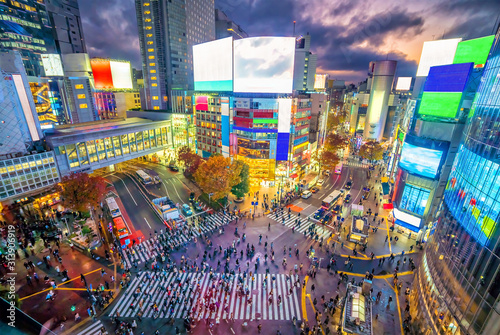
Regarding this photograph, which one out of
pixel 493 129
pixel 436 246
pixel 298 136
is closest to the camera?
pixel 493 129

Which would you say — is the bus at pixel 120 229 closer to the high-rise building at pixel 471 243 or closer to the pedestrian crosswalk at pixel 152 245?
the pedestrian crosswalk at pixel 152 245

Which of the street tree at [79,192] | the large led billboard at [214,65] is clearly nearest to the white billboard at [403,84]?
the large led billboard at [214,65]

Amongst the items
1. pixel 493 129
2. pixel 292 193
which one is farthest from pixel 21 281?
pixel 493 129

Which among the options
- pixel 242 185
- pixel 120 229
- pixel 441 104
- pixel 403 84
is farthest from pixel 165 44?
pixel 403 84

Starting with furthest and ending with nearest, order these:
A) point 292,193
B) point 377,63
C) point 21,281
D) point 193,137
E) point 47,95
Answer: point 377,63
point 193,137
point 47,95
point 292,193
point 21,281

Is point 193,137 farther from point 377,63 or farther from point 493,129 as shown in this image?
point 377,63

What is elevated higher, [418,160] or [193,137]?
[418,160]
